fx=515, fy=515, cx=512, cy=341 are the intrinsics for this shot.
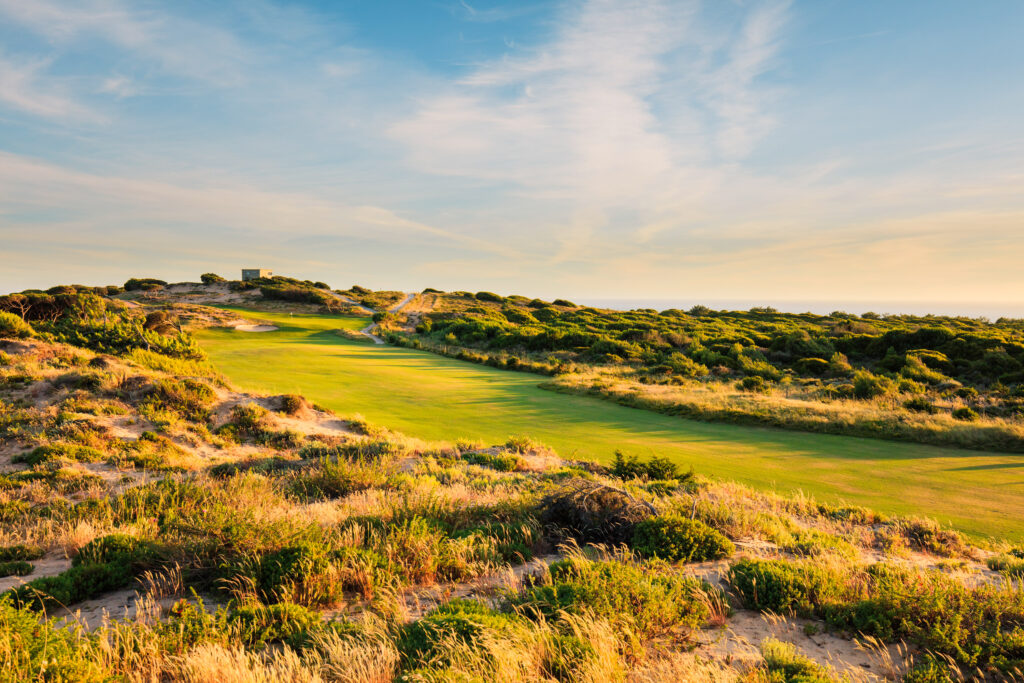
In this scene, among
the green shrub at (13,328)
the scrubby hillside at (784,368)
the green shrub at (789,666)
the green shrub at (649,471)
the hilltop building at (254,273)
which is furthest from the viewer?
the hilltop building at (254,273)

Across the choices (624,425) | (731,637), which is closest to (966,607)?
(731,637)

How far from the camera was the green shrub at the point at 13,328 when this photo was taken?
18172mm

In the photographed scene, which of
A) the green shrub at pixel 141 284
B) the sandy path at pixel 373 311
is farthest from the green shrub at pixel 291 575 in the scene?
the green shrub at pixel 141 284

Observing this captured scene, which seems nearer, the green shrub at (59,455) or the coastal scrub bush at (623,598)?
the coastal scrub bush at (623,598)

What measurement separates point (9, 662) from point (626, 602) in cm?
414

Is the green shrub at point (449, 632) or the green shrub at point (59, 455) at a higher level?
the green shrub at point (449, 632)

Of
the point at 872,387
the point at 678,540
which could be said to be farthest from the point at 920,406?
the point at 678,540

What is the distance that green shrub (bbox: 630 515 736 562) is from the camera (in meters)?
5.82

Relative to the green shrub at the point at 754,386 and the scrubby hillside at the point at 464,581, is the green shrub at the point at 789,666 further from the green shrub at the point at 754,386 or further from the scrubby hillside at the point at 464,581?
the green shrub at the point at 754,386

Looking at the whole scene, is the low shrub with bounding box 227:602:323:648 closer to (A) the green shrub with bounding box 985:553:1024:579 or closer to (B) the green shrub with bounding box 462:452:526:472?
(B) the green shrub with bounding box 462:452:526:472

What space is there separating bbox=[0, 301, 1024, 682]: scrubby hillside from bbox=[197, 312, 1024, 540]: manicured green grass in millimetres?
1928

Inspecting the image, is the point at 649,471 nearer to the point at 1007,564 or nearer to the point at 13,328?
the point at 1007,564

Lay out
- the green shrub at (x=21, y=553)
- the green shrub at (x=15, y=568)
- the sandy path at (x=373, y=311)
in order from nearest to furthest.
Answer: the green shrub at (x=15, y=568), the green shrub at (x=21, y=553), the sandy path at (x=373, y=311)

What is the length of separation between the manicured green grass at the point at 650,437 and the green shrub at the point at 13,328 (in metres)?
6.20
